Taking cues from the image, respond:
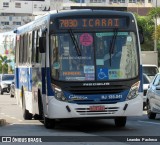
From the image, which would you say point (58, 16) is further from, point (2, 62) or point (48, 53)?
point (2, 62)

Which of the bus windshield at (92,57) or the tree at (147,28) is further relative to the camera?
the tree at (147,28)

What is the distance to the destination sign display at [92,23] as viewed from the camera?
1758 cm

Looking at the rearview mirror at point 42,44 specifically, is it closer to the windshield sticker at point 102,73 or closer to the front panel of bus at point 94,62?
the front panel of bus at point 94,62

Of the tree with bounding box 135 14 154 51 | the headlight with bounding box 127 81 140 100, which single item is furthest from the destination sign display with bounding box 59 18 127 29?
the tree with bounding box 135 14 154 51

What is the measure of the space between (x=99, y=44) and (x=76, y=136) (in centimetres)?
283

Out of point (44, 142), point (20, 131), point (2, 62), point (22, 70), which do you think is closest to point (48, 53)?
point (20, 131)

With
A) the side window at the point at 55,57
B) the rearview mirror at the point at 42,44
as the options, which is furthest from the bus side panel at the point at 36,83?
the side window at the point at 55,57

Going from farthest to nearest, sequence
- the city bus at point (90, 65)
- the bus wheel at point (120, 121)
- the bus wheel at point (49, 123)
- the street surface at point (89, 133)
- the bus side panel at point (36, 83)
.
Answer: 1. the bus side panel at point (36, 83)
2. the bus wheel at point (120, 121)
3. the bus wheel at point (49, 123)
4. the city bus at point (90, 65)
5. the street surface at point (89, 133)

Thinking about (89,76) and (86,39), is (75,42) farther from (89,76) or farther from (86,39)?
(89,76)

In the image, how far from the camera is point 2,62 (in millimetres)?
130500

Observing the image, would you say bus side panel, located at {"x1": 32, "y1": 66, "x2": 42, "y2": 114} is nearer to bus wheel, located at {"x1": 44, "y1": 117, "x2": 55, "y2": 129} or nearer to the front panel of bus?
bus wheel, located at {"x1": 44, "y1": 117, "x2": 55, "y2": 129}

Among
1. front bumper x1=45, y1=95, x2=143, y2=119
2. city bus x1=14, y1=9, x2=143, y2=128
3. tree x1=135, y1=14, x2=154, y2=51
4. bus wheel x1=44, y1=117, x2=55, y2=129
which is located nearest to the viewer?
front bumper x1=45, y1=95, x2=143, y2=119

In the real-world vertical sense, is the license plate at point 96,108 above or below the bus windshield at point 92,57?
below

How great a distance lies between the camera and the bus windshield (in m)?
Result: 17.2
